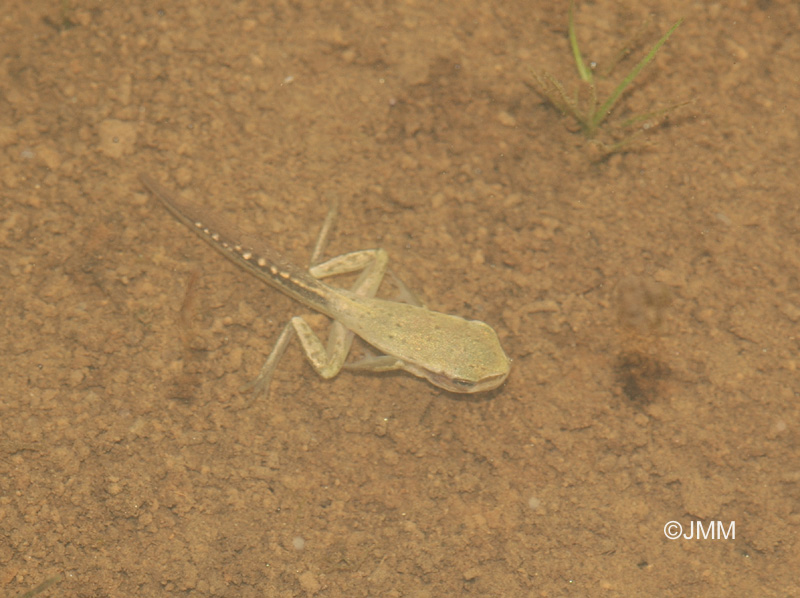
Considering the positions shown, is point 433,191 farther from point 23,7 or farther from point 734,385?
point 23,7

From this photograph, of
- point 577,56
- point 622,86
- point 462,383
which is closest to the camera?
point 462,383

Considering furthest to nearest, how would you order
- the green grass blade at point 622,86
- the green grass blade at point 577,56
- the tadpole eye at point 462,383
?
the green grass blade at point 577,56 → the green grass blade at point 622,86 → the tadpole eye at point 462,383

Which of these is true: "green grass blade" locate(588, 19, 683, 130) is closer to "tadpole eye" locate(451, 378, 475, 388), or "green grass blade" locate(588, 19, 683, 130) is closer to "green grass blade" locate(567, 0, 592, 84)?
"green grass blade" locate(567, 0, 592, 84)

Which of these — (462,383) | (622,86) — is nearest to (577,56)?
(622,86)

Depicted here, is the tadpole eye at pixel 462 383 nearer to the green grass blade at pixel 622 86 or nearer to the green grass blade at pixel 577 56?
the green grass blade at pixel 622 86

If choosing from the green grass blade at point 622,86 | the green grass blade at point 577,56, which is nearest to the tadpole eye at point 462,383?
the green grass blade at point 622,86

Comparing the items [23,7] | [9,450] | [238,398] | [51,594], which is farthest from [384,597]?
[23,7]

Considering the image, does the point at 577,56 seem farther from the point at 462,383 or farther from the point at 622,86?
the point at 462,383

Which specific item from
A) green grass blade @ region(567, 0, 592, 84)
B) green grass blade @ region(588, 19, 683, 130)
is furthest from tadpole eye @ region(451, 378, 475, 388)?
green grass blade @ region(567, 0, 592, 84)

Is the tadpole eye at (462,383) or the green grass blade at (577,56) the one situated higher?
the green grass blade at (577,56)

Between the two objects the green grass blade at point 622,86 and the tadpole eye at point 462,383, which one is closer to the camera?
the tadpole eye at point 462,383

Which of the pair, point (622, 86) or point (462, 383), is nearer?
point (462, 383)
